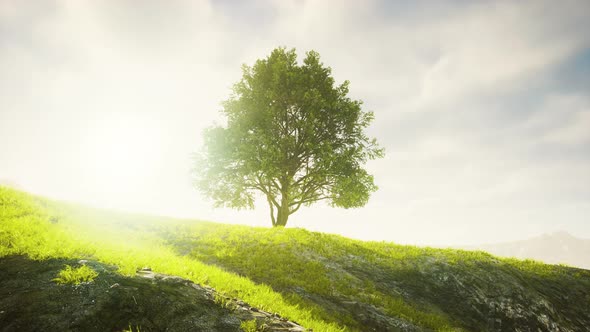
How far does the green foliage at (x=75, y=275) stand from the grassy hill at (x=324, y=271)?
0.80 meters

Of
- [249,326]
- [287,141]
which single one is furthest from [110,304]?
[287,141]

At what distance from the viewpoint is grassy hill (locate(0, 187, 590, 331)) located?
32.8 ft

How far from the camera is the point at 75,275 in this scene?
7.30 metres

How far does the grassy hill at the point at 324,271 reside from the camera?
393 inches

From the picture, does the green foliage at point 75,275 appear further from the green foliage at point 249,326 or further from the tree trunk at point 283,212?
the tree trunk at point 283,212

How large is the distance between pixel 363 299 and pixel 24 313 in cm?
1135

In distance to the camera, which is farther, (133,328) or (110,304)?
(110,304)

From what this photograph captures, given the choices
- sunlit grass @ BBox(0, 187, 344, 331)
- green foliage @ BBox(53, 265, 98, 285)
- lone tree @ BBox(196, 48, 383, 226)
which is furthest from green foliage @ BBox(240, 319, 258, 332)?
lone tree @ BBox(196, 48, 383, 226)

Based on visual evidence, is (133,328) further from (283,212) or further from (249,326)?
(283,212)

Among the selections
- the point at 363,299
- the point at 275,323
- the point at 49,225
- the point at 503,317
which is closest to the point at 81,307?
the point at 275,323

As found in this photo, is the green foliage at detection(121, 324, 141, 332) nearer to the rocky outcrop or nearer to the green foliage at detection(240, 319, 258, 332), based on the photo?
the rocky outcrop

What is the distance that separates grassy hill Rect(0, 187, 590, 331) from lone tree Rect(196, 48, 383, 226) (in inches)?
188

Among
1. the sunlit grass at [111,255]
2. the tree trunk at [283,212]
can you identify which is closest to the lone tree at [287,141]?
the tree trunk at [283,212]

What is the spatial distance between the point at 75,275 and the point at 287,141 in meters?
18.3
